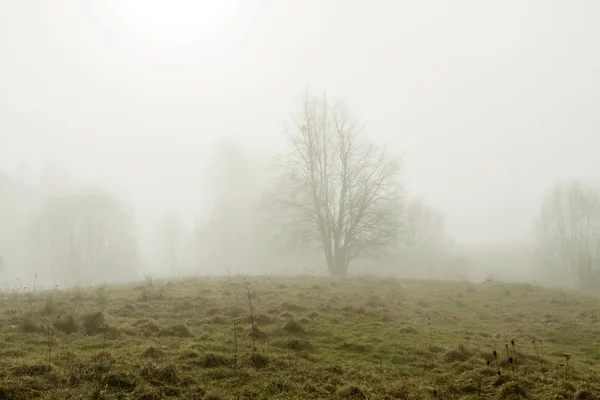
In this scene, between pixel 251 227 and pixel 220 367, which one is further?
pixel 251 227

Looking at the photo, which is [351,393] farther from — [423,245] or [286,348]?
[423,245]

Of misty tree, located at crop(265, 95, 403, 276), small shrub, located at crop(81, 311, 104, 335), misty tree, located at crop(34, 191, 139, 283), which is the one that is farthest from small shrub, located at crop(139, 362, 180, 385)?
misty tree, located at crop(34, 191, 139, 283)

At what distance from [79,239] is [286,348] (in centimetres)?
5057

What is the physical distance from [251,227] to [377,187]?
29308 millimetres

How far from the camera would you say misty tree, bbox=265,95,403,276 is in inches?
1099

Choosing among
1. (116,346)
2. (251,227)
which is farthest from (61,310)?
(251,227)

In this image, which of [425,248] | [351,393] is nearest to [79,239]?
[425,248]

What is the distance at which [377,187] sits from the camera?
28109 millimetres

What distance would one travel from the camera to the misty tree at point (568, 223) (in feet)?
175

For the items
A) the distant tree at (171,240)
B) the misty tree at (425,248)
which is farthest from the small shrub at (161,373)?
the distant tree at (171,240)

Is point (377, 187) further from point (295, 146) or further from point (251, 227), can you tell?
point (251, 227)

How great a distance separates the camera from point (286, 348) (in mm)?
9172

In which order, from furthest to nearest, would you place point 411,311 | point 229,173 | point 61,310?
point 229,173 < point 411,311 < point 61,310

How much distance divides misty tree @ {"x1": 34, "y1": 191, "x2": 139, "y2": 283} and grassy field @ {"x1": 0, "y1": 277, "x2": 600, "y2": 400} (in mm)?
40002
